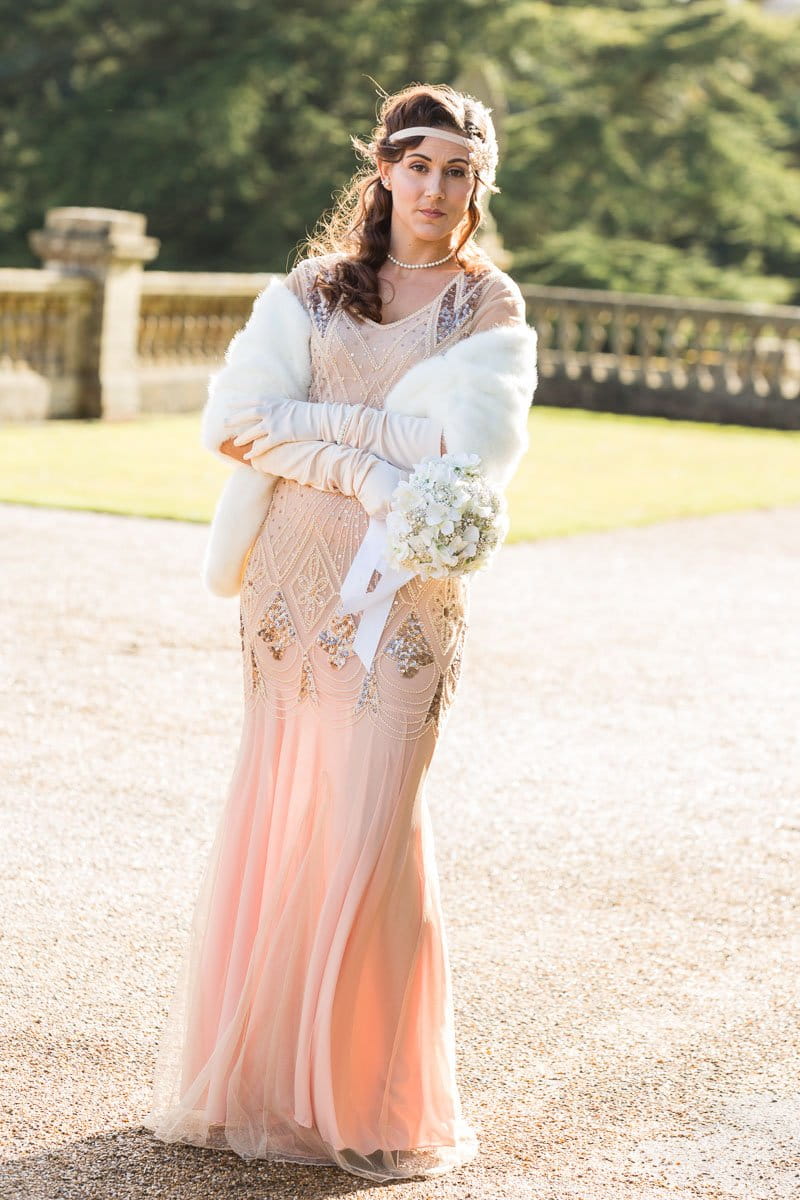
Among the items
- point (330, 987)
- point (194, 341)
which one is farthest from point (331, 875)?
point (194, 341)

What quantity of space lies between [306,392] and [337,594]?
44 cm

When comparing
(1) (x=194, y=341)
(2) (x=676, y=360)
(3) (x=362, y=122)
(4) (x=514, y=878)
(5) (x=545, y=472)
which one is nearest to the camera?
(4) (x=514, y=878)

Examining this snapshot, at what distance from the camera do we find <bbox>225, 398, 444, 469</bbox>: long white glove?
3.58 meters

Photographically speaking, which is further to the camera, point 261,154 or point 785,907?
point 261,154

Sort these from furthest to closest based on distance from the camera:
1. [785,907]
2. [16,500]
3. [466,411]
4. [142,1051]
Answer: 1. [16,500]
2. [785,907]
3. [142,1051]
4. [466,411]

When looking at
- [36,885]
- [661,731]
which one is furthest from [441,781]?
[36,885]

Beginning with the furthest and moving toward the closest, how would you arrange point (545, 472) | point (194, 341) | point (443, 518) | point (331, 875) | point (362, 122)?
1. point (362, 122)
2. point (194, 341)
3. point (545, 472)
4. point (331, 875)
5. point (443, 518)

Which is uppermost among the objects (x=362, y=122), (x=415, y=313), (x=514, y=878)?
(x=362, y=122)

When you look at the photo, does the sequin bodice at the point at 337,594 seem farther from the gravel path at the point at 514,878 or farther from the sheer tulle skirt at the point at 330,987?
the gravel path at the point at 514,878

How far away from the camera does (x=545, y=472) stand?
15484mm

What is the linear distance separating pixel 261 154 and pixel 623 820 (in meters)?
27.0

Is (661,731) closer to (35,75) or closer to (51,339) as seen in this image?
(51,339)

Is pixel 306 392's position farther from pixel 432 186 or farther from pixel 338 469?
pixel 432 186

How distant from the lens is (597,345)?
22.5 metres
